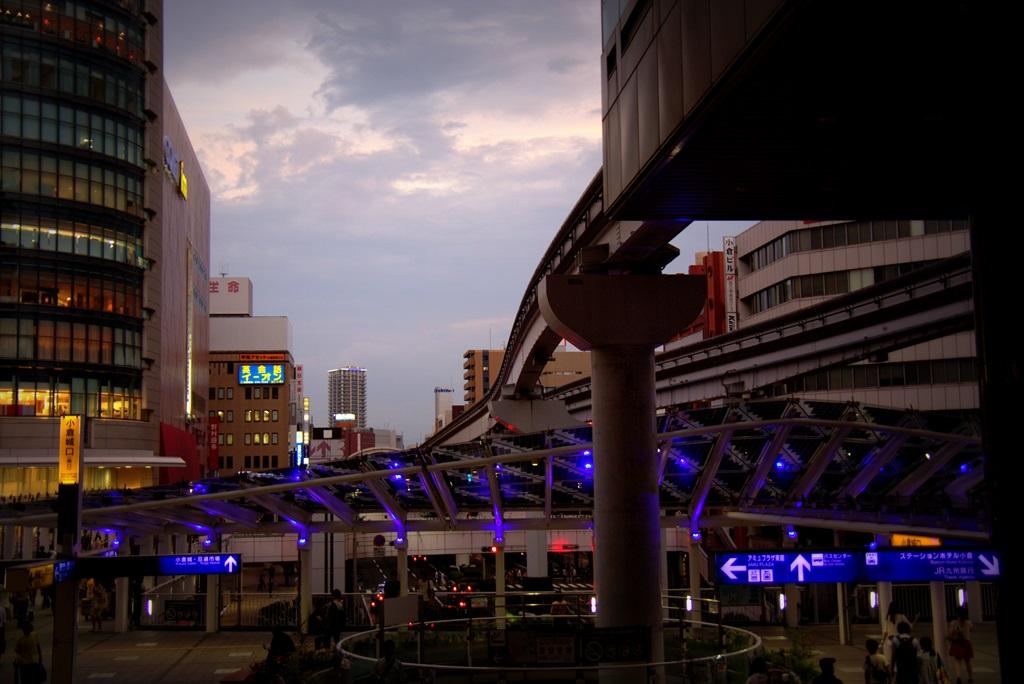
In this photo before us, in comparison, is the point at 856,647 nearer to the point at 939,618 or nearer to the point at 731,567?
the point at 939,618

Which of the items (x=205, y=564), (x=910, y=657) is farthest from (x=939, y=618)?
(x=205, y=564)

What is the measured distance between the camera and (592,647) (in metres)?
16.4

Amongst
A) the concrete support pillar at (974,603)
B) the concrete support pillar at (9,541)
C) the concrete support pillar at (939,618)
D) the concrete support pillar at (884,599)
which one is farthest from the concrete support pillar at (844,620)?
the concrete support pillar at (9,541)

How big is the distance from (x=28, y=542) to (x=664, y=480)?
131ft

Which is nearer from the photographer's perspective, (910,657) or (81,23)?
(910,657)

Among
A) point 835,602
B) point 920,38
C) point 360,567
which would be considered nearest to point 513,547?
point 835,602

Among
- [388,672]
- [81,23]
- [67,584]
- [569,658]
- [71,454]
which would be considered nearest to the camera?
[569,658]

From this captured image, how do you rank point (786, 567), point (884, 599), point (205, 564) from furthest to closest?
point (205, 564)
point (884, 599)
point (786, 567)

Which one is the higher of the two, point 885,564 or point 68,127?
point 68,127

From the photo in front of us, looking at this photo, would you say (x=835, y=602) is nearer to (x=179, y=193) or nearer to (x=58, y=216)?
(x=58, y=216)

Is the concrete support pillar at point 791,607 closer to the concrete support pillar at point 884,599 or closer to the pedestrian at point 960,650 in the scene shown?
the concrete support pillar at point 884,599

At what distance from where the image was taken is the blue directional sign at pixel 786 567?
18422mm

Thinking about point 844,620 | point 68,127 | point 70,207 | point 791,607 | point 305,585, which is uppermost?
point 68,127

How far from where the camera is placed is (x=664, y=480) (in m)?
35.1
